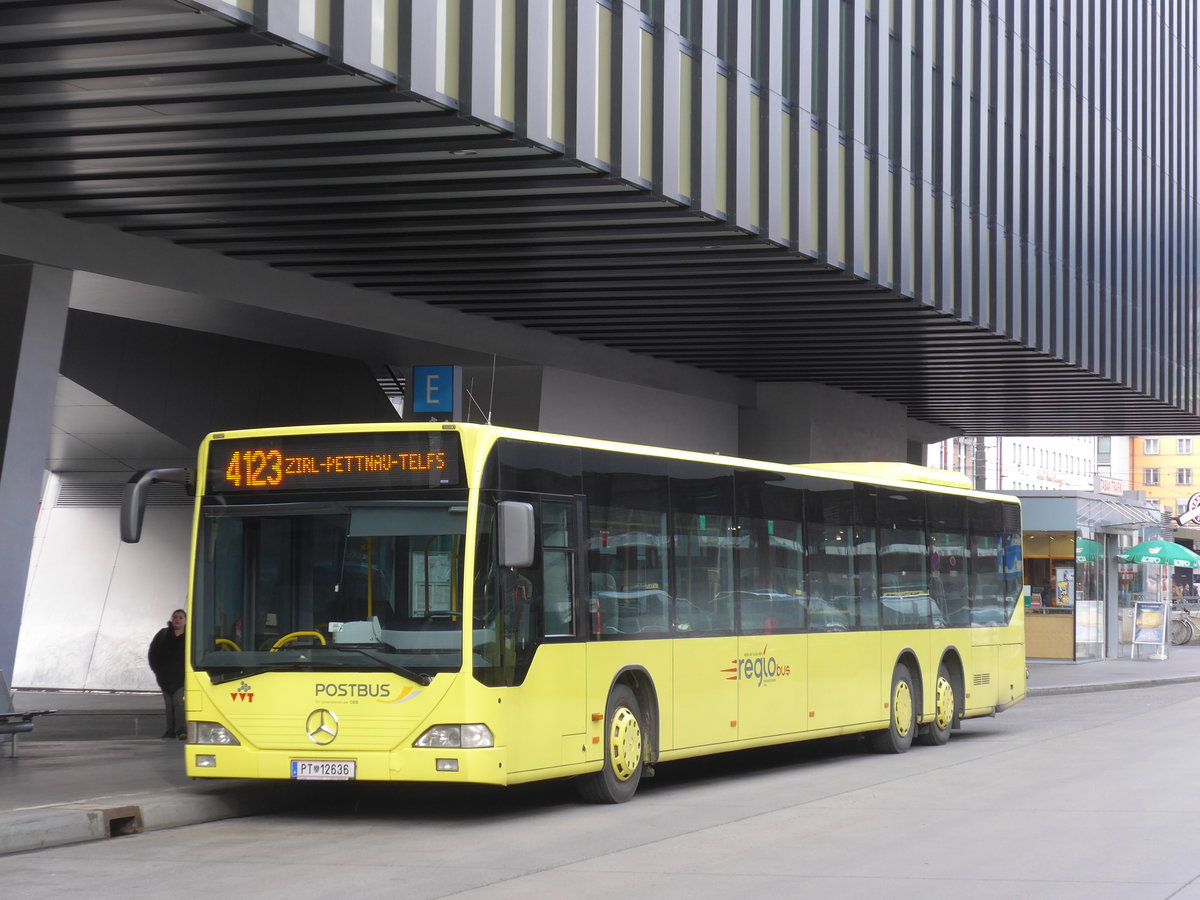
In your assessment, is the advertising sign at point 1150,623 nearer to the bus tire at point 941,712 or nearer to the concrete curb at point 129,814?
the bus tire at point 941,712

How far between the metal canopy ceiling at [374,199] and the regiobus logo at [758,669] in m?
4.66

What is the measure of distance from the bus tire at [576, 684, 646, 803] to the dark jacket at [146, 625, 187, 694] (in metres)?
8.23

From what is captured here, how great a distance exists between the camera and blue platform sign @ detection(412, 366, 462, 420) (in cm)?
2277

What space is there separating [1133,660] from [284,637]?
32506mm

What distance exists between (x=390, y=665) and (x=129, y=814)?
2090 millimetres

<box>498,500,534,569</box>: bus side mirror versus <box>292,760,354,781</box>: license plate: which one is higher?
<box>498,500,534,569</box>: bus side mirror

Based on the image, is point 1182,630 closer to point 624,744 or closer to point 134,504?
point 624,744

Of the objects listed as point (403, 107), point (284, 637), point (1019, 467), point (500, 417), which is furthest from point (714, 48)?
point (1019, 467)

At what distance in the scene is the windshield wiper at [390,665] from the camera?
11438 mm

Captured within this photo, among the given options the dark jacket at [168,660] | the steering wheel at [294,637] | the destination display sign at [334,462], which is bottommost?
the dark jacket at [168,660]

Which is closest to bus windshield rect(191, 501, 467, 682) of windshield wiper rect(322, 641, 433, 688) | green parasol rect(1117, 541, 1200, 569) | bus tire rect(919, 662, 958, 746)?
windshield wiper rect(322, 641, 433, 688)

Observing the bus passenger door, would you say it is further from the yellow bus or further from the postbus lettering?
the postbus lettering

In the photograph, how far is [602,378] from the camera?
25844 mm

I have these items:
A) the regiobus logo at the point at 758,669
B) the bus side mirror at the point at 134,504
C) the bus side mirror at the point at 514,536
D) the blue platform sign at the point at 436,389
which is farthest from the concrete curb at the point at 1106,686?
the bus side mirror at the point at 134,504
